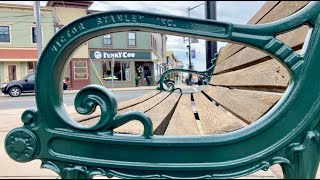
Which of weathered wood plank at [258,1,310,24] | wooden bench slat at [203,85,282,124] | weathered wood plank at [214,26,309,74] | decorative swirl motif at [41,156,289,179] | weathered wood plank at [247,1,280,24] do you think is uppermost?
weathered wood plank at [247,1,280,24]

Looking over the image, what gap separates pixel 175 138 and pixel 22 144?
46 centimetres

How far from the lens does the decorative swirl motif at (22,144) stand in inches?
36.2

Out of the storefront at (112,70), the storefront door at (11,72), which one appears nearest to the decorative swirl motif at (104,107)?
the storefront at (112,70)

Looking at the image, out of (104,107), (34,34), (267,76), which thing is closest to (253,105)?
(267,76)

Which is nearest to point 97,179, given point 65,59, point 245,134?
point 65,59

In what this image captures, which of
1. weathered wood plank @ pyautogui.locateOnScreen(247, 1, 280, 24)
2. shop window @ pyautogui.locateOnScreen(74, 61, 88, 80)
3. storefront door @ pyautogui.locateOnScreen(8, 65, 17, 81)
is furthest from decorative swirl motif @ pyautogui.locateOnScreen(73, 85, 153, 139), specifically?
storefront door @ pyautogui.locateOnScreen(8, 65, 17, 81)

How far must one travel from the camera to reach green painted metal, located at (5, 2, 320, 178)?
0.90 meters

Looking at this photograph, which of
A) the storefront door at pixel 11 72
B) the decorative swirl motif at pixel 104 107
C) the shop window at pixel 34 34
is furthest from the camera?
the storefront door at pixel 11 72

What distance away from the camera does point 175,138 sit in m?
0.92

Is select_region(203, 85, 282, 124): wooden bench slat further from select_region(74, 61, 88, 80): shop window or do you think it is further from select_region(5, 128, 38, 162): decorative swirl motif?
select_region(74, 61, 88, 80): shop window

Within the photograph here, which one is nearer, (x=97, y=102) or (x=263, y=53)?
(x=97, y=102)

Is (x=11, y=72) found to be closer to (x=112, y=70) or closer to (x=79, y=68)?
(x=79, y=68)

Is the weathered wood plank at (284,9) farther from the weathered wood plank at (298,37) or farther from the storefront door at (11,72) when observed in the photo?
the storefront door at (11,72)

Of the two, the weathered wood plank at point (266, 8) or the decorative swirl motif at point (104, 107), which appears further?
the weathered wood plank at point (266, 8)
